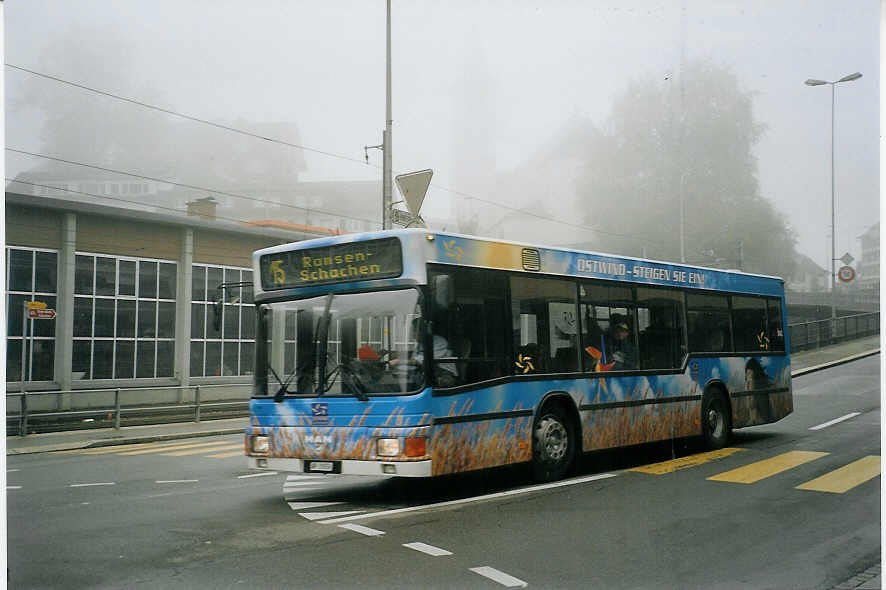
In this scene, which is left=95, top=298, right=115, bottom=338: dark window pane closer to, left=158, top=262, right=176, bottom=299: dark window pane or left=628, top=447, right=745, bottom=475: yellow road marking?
left=158, top=262, right=176, bottom=299: dark window pane

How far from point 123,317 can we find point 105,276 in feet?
3.97

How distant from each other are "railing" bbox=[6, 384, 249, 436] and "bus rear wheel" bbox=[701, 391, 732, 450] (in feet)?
41.4

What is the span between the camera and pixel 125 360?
2175 centimetres

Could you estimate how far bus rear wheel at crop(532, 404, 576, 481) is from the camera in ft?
30.8

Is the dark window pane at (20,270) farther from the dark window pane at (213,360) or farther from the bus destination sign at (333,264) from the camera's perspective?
the bus destination sign at (333,264)

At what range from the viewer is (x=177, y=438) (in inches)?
712

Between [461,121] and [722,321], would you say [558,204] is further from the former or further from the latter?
[722,321]

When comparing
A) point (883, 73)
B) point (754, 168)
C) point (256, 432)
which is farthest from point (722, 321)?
point (256, 432)

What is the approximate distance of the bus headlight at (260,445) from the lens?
8812 millimetres

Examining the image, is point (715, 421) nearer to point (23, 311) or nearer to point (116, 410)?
point (23, 311)

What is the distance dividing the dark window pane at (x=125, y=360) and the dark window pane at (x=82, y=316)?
0.97m

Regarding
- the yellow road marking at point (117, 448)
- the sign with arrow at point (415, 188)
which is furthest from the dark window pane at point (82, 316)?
the sign with arrow at point (415, 188)

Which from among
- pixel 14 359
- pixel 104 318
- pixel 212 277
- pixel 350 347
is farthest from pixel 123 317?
pixel 350 347

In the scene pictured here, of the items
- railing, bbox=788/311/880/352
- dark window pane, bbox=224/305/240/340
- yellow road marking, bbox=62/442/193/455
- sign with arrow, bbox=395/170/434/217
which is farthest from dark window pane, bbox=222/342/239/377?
railing, bbox=788/311/880/352
